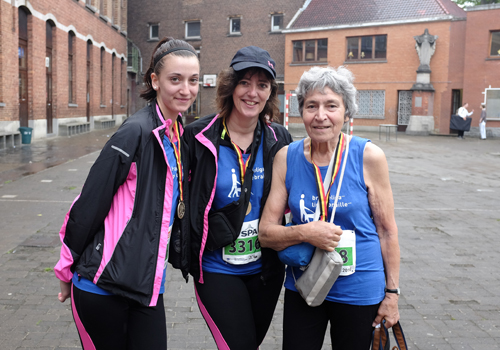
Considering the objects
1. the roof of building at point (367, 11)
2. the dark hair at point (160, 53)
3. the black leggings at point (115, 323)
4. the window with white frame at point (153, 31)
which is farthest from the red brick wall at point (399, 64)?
the black leggings at point (115, 323)

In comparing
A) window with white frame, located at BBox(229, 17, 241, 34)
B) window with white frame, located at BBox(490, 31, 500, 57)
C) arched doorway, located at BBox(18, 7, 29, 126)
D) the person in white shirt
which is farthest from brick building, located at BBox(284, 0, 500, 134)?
arched doorway, located at BBox(18, 7, 29, 126)

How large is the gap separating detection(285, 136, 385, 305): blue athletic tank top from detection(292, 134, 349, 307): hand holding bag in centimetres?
5

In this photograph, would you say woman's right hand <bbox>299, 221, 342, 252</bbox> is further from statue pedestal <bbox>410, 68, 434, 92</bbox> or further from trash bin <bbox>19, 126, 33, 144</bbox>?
statue pedestal <bbox>410, 68, 434, 92</bbox>

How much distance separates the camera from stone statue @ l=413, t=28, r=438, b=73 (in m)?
31.1

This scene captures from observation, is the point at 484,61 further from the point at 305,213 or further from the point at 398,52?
the point at 305,213

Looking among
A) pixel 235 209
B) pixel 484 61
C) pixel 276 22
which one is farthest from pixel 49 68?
pixel 484 61

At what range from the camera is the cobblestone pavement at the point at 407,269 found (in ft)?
12.8

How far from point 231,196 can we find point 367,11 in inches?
1348

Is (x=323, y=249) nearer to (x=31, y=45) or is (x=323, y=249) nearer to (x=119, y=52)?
(x=31, y=45)

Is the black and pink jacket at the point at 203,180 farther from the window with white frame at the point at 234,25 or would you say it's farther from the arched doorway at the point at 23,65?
the window with white frame at the point at 234,25

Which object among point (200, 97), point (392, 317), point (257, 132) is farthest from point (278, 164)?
point (200, 97)

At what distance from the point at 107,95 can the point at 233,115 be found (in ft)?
102

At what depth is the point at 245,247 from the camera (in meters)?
2.71

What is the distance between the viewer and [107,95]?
3216cm
